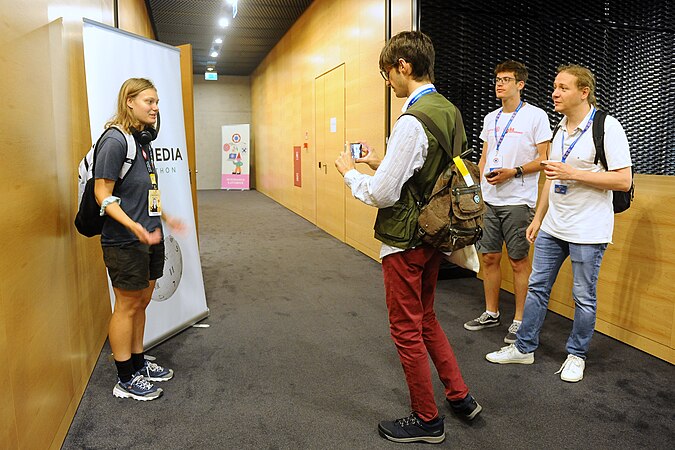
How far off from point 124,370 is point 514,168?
2.28 meters

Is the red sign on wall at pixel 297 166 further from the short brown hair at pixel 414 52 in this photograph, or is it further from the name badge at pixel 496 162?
the short brown hair at pixel 414 52

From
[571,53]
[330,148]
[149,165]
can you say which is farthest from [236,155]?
[149,165]

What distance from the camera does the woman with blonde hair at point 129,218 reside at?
2.18 m

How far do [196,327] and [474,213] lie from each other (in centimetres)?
221

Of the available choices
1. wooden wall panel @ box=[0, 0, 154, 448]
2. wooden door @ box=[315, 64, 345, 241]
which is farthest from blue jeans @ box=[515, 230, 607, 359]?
wooden door @ box=[315, 64, 345, 241]

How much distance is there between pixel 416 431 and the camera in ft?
6.89

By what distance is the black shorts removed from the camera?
229cm

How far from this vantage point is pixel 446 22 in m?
4.39

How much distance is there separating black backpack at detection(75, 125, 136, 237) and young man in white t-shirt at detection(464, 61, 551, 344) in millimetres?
1893

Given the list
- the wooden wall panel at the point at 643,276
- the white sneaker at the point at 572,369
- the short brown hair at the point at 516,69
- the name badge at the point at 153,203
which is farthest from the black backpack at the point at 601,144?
the name badge at the point at 153,203

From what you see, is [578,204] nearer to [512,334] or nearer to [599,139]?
[599,139]

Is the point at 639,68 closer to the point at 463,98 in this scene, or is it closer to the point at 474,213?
the point at 463,98

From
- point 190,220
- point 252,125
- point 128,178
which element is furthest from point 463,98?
point 252,125

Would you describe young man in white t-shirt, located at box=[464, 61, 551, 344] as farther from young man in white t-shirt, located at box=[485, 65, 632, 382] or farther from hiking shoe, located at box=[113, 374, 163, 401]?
hiking shoe, located at box=[113, 374, 163, 401]
